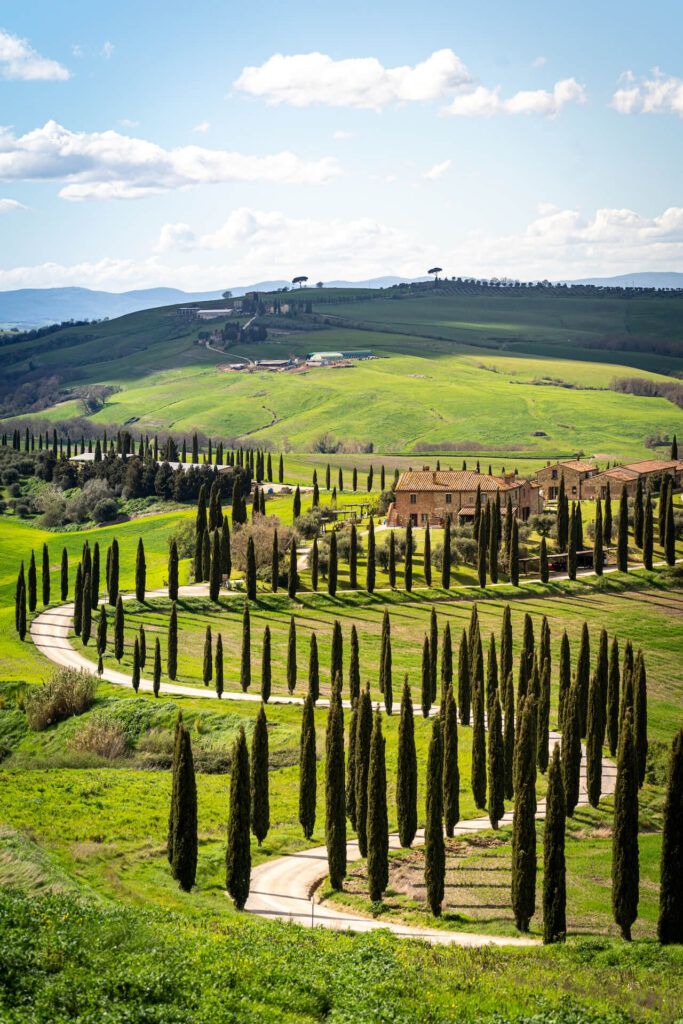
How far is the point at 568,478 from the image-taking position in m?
142

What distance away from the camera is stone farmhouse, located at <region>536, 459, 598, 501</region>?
140250 millimetres

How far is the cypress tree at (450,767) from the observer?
50.9m

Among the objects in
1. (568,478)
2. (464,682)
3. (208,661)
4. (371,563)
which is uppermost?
(568,478)

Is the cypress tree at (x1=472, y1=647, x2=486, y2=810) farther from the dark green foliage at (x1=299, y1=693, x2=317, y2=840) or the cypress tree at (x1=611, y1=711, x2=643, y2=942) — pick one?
the cypress tree at (x1=611, y1=711, x2=643, y2=942)

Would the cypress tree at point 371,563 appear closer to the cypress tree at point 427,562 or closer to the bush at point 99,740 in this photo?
the cypress tree at point 427,562

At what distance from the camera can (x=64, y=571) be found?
107 metres

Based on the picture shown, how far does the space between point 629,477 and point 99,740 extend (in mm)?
92836

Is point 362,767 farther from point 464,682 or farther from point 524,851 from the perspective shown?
point 464,682

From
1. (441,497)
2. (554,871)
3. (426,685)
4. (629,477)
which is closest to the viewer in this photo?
(554,871)

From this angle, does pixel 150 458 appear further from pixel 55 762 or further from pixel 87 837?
pixel 87 837

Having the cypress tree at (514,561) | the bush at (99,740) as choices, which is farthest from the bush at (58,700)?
the cypress tree at (514,561)

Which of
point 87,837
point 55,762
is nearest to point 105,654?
point 55,762

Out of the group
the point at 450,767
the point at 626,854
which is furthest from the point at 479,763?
the point at 626,854

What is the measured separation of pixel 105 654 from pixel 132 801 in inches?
1507
